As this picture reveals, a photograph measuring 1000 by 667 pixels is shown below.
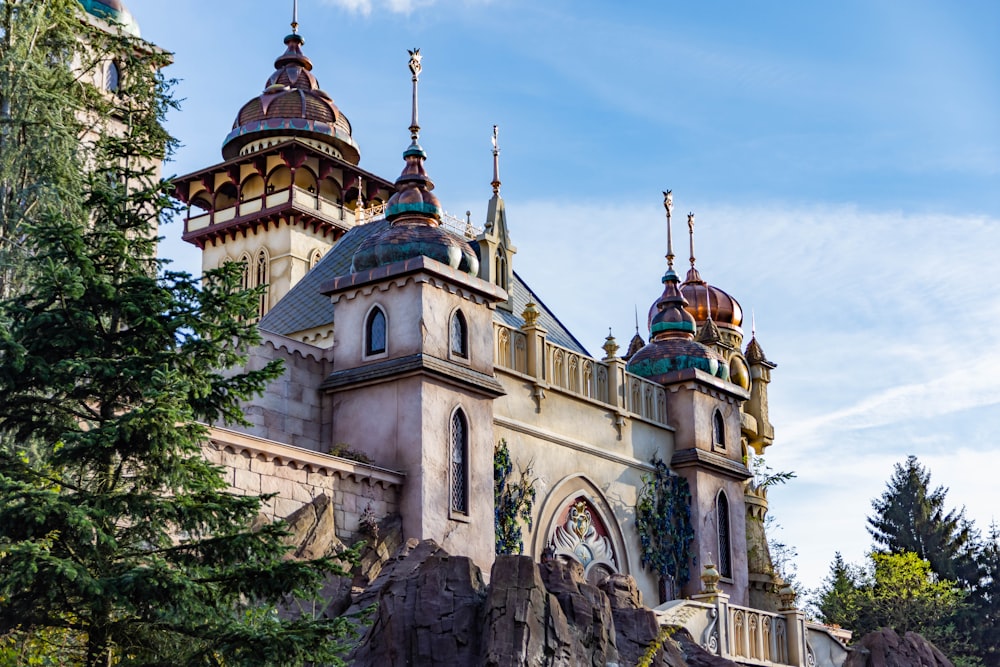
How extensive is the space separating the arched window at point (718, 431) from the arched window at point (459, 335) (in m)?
8.74

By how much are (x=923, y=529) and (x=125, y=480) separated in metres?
51.5

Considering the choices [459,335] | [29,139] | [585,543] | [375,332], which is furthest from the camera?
[585,543]

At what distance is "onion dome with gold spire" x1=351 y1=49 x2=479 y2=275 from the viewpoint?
2817cm

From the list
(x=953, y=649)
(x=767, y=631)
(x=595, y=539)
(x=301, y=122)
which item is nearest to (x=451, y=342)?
(x=595, y=539)

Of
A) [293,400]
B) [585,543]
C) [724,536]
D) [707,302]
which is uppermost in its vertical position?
[707,302]

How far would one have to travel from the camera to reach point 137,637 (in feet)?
49.2

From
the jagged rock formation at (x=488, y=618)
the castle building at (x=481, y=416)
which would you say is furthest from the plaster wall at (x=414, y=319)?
the jagged rock formation at (x=488, y=618)

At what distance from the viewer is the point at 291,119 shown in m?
49.7

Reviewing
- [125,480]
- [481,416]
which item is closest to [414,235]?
[481,416]

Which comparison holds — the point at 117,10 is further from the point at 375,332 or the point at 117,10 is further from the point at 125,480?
the point at 125,480

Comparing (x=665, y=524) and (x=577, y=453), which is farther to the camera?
(x=665, y=524)

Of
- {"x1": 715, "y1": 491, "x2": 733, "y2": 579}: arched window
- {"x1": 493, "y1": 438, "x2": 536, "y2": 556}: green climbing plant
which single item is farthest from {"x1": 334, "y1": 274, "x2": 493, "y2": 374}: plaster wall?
{"x1": 715, "y1": 491, "x2": 733, "y2": 579}: arched window

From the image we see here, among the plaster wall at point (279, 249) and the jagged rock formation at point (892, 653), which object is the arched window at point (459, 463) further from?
the plaster wall at point (279, 249)

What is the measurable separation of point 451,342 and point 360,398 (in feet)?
5.99
